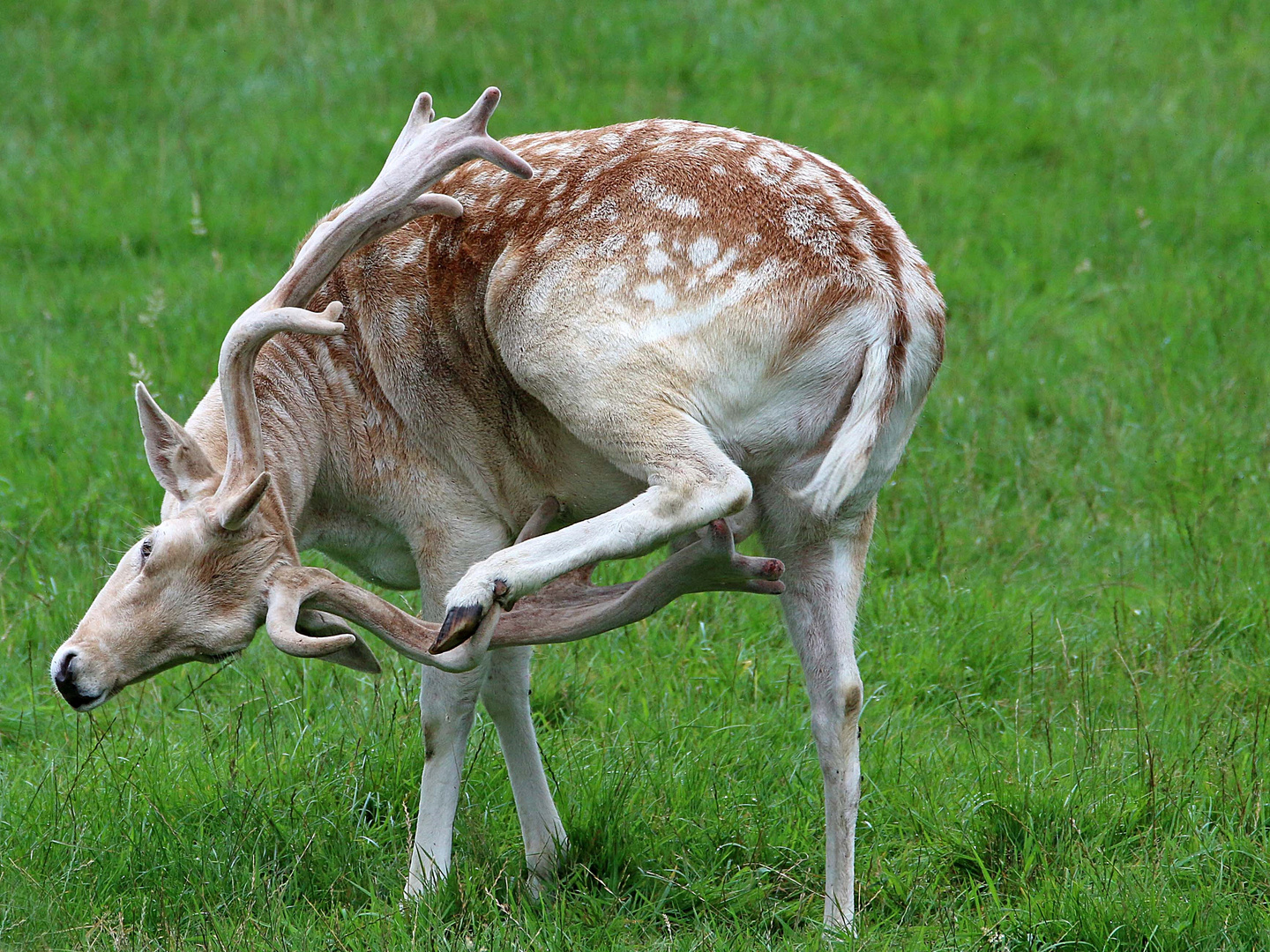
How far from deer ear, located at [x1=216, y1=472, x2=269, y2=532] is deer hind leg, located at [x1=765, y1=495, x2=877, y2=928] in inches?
51.4

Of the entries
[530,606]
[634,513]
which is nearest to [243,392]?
[530,606]

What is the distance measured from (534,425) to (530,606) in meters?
0.58

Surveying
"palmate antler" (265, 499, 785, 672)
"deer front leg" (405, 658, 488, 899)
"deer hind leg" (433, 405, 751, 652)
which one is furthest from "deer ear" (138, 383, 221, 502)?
"deer front leg" (405, 658, 488, 899)

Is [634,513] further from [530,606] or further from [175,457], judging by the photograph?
[175,457]

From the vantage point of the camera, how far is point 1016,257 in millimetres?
8094

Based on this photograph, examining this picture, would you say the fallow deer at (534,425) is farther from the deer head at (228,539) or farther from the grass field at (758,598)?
the grass field at (758,598)

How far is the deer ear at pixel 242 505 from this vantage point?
132 inches

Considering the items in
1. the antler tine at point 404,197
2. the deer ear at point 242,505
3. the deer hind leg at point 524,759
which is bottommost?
the deer hind leg at point 524,759

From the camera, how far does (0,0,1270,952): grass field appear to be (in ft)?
13.1

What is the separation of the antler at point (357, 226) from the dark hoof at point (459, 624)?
68cm

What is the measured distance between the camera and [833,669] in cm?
390

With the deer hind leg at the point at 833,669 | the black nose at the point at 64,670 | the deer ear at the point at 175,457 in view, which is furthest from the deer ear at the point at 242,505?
the deer hind leg at the point at 833,669

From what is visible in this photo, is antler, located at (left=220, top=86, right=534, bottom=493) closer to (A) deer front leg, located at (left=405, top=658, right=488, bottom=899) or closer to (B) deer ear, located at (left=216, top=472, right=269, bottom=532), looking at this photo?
(B) deer ear, located at (left=216, top=472, right=269, bottom=532)

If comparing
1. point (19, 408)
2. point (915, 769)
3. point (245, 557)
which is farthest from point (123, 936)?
point (19, 408)
